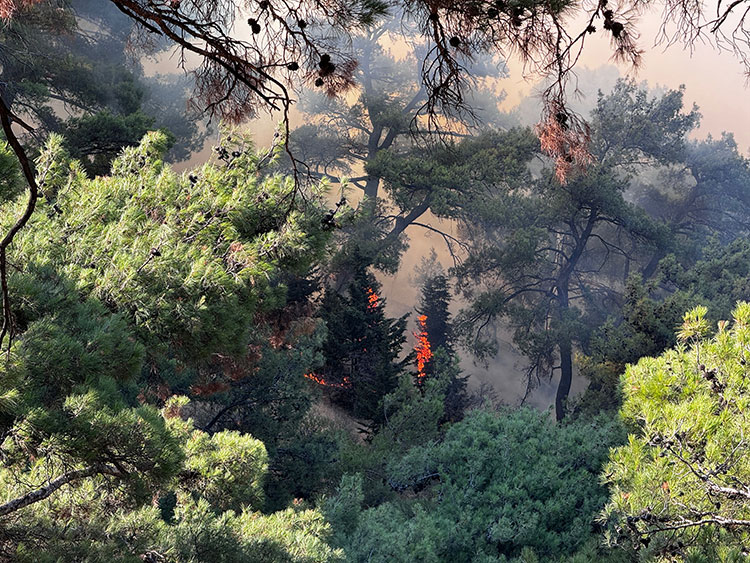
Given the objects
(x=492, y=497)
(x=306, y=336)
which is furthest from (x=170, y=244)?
(x=306, y=336)

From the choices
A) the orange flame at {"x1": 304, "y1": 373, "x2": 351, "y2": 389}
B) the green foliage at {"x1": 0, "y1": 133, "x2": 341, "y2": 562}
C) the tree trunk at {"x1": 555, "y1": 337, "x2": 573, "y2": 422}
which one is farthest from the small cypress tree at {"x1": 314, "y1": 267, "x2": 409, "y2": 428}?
the green foliage at {"x1": 0, "y1": 133, "x2": 341, "y2": 562}

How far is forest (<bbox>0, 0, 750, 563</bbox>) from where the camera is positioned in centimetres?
274

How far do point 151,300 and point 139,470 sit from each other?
1.36 metres

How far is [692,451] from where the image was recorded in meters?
3.72

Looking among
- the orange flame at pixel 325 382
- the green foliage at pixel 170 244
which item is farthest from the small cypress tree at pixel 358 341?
the green foliage at pixel 170 244

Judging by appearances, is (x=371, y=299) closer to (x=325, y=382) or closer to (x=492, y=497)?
(x=325, y=382)

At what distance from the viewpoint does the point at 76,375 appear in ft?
9.77

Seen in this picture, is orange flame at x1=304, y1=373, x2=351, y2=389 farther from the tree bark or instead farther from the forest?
the tree bark

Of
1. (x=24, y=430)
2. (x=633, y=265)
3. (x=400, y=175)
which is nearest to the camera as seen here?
(x=24, y=430)

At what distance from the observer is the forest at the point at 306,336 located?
2.74m

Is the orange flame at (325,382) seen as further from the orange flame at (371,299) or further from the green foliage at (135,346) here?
the green foliage at (135,346)

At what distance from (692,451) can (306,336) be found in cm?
689

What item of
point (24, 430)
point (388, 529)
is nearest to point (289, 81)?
point (24, 430)

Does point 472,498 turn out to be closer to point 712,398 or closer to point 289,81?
point 712,398
